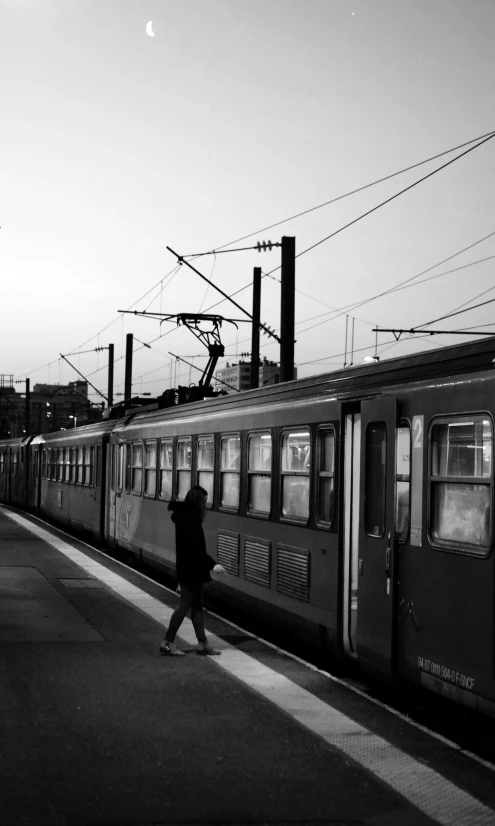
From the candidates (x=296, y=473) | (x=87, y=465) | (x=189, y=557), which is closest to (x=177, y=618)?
(x=189, y=557)

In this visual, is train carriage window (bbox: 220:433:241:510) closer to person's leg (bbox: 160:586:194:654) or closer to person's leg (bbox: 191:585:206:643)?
person's leg (bbox: 191:585:206:643)

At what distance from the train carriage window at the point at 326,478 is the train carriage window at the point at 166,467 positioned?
666cm

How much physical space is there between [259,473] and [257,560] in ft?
3.34

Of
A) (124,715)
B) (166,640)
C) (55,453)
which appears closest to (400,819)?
(124,715)

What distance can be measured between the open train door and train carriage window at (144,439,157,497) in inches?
364

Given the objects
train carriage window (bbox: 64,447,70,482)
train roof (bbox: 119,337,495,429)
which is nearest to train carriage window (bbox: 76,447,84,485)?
train carriage window (bbox: 64,447,70,482)

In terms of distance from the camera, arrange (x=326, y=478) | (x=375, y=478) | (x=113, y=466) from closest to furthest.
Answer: (x=375, y=478) → (x=326, y=478) → (x=113, y=466)

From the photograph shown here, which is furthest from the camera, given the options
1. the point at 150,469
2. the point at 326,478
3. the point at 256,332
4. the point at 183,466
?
the point at 256,332

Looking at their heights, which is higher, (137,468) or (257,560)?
(137,468)

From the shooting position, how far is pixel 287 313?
1791cm

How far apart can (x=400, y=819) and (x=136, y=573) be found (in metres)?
13.1

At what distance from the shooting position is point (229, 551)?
43.0ft

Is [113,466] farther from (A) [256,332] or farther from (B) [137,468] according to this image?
(A) [256,332]

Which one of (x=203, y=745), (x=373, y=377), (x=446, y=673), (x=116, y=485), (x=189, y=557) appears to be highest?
(x=373, y=377)
